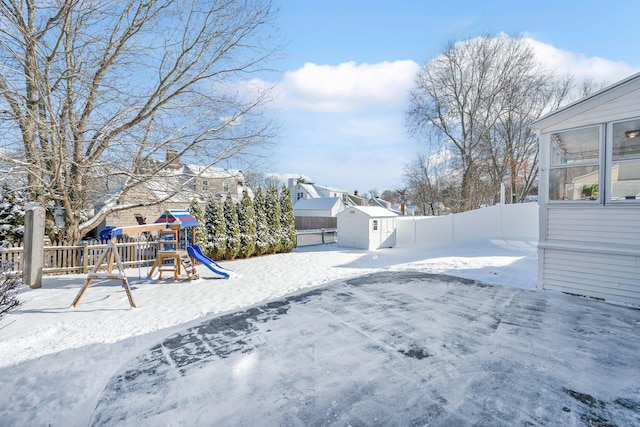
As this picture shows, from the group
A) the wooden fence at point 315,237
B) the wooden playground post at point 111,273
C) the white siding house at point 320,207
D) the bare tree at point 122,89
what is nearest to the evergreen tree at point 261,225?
the wooden fence at point 315,237

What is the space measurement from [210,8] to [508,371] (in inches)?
379

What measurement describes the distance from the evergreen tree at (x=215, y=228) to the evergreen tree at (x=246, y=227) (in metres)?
0.87

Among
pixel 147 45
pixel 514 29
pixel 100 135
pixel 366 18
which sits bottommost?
pixel 100 135

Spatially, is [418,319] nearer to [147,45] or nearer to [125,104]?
[125,104]

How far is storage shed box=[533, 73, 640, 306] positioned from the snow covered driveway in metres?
0.67

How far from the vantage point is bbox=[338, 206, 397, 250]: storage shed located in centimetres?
1321

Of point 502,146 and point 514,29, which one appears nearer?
point 514,29

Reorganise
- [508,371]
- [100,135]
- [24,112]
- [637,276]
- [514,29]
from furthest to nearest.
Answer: [514,29] < [100,135] < [24,112] < [637,276] < [508,371]

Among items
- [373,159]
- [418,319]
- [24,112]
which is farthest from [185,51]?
[373,159]

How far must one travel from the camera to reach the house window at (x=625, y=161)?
498 cm

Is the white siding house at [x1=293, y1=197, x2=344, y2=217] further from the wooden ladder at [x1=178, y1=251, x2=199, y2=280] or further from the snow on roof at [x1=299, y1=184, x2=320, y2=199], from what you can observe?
the wooden ladder at [x1=178, y1=251, x2=199, y2=280]

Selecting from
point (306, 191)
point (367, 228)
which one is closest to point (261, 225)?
point (367, 228)

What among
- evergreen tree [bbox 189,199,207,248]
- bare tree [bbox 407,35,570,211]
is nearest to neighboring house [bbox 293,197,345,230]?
bare tree [bbox 407,35,570,211]

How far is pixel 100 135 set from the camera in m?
7.51
